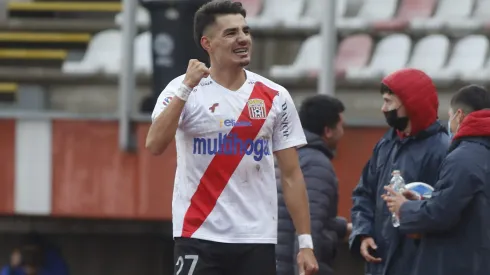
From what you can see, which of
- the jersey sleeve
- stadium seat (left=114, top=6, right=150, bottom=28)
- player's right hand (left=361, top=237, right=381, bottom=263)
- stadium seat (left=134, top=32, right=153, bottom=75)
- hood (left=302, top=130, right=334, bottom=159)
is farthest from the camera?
stadium seat (left=114, top=6, right=150, bottom=28)

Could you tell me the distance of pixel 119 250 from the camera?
11.7 metres

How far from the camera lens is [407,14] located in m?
11.2

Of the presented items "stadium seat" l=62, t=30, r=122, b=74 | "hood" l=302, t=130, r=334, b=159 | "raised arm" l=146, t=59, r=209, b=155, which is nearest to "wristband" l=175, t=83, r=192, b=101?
"raised arm" l=146, t=59, r=209, b=155

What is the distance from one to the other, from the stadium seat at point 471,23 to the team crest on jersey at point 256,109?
220 inches

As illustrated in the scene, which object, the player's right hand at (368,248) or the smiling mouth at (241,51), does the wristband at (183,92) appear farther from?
the player's right hand at (368,248)

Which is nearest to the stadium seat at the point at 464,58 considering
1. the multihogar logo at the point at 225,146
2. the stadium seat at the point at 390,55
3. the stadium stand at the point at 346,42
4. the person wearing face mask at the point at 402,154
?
the stadium stand at the point at 346,42

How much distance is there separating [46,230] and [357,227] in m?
6.27

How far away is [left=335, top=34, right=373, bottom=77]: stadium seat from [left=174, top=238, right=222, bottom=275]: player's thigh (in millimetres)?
5718

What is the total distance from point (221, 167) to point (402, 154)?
932 mm

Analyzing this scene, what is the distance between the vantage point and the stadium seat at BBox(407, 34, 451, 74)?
418 inches

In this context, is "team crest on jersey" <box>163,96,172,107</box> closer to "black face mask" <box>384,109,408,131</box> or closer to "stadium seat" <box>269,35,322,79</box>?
"black face mask" <box>384,109,408,131</box>

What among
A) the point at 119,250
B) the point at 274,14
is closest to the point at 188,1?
the point at 274,14

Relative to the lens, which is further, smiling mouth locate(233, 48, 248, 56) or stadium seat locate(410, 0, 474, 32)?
stadium seat locate(410, 0, 474, 32)

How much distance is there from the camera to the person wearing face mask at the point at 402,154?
5.66 meters
